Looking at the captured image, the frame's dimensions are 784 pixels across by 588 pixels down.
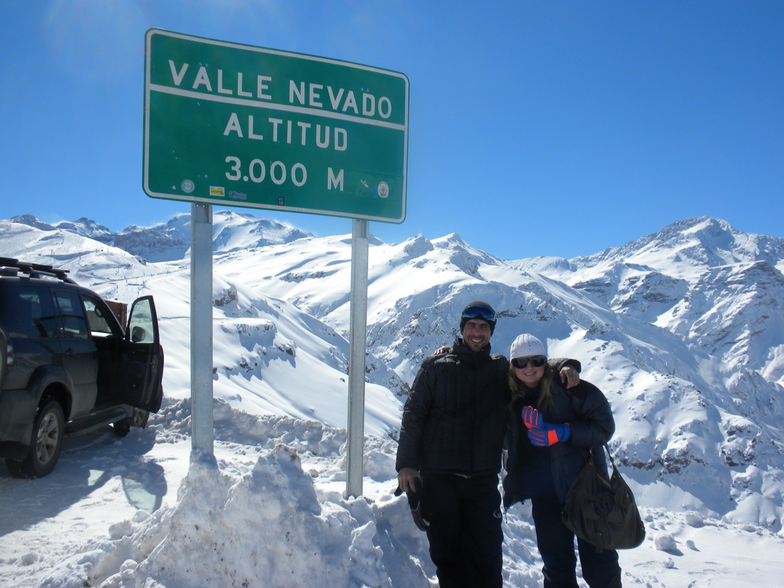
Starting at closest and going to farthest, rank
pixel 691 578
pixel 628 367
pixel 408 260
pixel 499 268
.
→ pixel 691 578 < pixel 628 367 < pixel 408 260 < pixel 499 268

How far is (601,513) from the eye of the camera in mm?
2645

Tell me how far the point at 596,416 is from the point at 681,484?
105 metres

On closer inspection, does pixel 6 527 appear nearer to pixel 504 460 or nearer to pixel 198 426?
pixel 198 426

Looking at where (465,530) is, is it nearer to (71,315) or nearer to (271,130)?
(271,130)

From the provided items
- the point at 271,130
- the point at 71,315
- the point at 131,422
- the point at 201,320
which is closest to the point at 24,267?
the point at 71,315

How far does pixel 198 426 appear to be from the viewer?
293 cm

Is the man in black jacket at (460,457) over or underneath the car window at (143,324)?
underneath

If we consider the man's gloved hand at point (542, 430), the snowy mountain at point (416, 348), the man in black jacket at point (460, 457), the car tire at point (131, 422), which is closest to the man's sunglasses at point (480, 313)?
the man in black jacket at point (460, 457)

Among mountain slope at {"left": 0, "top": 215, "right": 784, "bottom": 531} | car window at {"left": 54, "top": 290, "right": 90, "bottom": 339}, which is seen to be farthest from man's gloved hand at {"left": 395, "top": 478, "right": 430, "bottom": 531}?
mountain slope at {"left": 0, "top": 215, "right": 784, "bottom": 531}

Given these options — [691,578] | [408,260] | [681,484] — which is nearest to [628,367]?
[681,484]

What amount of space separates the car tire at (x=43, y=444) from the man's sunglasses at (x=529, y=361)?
3.74 m

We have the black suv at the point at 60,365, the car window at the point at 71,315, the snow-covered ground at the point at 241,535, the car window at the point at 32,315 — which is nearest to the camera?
the snow-covered ground at the point at 241,535

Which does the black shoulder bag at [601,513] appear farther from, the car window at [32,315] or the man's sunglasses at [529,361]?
the car window at [32,315]

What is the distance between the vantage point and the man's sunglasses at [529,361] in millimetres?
2836
